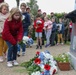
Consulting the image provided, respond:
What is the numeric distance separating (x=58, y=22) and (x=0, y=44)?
8.16m

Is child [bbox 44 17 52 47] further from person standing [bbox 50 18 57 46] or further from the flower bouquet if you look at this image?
the flower bouquet

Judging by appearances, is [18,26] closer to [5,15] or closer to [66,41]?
[5,15]

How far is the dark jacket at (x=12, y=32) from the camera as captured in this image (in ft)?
28.5

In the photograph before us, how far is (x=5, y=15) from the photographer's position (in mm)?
9445

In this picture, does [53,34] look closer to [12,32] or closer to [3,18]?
[3,18]

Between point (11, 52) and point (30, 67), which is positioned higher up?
point (11, 52)

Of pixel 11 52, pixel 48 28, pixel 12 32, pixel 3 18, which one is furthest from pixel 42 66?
pixel 48 28

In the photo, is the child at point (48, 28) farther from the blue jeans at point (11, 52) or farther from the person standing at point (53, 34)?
the blue jeans at point (11, 52)

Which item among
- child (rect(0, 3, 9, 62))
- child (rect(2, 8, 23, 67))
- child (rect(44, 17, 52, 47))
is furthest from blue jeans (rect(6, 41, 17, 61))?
child (rect(44, 17, 52, 47))

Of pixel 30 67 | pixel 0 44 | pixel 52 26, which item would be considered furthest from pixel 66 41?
pixel 30 67

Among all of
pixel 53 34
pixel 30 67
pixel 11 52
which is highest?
pixel 11 52

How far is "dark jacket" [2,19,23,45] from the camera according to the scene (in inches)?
342

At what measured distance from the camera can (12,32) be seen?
8.87 m

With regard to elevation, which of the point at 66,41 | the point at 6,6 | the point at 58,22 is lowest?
the point at 66,41
